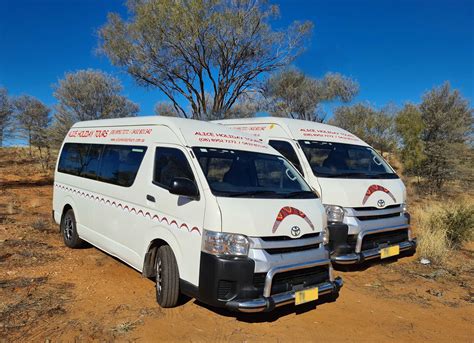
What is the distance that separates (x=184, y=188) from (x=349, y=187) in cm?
315

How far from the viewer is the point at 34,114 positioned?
25.9 metres

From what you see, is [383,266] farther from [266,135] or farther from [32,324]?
[32,324]

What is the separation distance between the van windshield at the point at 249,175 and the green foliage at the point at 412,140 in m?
15.2

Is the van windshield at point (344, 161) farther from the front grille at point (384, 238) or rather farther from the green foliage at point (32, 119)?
the green foliage at point (32, 119)

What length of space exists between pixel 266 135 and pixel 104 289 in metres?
4.11

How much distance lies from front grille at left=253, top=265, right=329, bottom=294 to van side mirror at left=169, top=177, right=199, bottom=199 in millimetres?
1070

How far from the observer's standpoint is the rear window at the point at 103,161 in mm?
5465

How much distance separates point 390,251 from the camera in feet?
20.4

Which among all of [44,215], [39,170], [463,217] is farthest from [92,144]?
[39,170]

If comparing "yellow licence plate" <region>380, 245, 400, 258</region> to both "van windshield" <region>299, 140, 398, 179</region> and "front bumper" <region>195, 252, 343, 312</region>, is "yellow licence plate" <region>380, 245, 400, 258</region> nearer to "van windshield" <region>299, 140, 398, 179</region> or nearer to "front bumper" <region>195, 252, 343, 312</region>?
"van windshield" <region>299, 140, 398, 179</region>

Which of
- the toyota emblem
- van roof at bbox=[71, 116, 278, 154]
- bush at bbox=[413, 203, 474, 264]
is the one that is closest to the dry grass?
bush at bbox=[413, 203, 474, 264]

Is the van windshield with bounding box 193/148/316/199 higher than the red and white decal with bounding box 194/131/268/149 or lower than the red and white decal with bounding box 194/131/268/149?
lower

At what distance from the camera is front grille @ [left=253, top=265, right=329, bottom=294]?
13.1ft

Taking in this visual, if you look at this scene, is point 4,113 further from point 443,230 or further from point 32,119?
point 443,230
